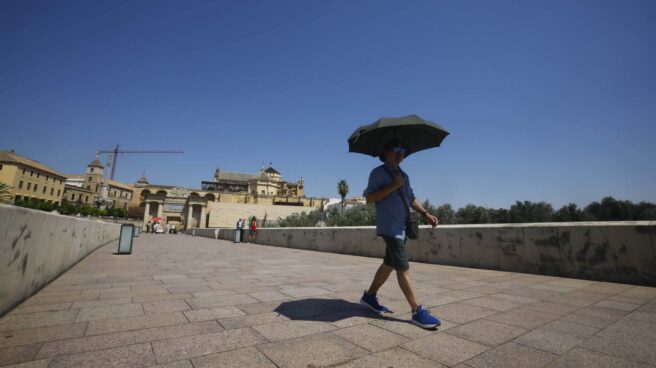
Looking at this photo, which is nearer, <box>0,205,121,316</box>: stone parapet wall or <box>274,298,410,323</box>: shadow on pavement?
<box>0,205,121,316</box>: stone parapet wall

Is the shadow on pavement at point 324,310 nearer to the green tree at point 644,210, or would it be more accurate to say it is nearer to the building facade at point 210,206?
the green tree at point 644,210

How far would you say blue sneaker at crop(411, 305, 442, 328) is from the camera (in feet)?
8.54

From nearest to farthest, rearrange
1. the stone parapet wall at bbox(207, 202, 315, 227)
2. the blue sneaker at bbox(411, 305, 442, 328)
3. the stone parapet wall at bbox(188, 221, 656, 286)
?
the blue sneaker at bbox(411, 305, 442, 328), the stone parapet wall at bbox(188, 221, 656, 286), the stone parapet wall at bbox(207, 202, 315, 227)

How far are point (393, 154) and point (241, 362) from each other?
2.36 m

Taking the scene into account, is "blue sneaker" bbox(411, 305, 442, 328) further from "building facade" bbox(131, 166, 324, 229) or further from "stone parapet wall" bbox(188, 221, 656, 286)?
"building facade" bbox(131, 166, 324, 229)

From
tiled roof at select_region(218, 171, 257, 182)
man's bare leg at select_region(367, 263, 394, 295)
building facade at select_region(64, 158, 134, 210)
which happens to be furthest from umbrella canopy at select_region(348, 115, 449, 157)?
building facade at select_region(64, 158, 134, 210)

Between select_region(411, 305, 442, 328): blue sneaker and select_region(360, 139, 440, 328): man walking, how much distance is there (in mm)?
23

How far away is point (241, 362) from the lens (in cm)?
189

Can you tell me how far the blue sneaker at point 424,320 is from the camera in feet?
8.54

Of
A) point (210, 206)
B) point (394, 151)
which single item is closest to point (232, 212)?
point (210, 206)

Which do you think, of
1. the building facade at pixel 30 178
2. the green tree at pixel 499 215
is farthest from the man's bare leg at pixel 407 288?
the building facade at pixel 30 178

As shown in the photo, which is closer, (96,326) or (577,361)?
(577,361)

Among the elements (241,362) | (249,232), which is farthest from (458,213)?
(241,362)

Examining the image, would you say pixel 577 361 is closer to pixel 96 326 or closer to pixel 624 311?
pixel 624 311
